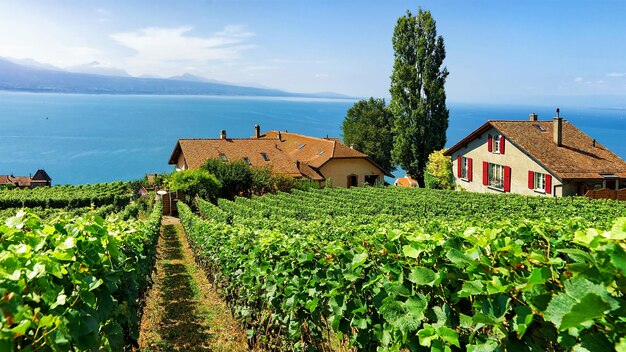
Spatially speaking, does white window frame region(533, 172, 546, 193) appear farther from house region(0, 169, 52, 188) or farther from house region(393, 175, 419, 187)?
house region(0, 169, 52, 188)

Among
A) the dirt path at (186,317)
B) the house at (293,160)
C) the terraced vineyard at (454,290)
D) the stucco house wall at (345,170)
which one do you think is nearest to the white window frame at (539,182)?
the house at (293,160)

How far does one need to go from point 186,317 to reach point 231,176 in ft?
87.0

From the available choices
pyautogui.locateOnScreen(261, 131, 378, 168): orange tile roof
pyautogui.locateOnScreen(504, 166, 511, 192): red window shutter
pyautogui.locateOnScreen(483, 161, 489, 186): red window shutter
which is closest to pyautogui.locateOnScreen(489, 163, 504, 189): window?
pyautogui.locateOnScreen(483, 161, 489, 186): red window shutter

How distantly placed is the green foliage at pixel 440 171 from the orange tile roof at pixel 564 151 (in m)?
4.93

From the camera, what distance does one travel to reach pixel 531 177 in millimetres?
29656

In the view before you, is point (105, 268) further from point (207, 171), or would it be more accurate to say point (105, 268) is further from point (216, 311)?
point (207, 171)

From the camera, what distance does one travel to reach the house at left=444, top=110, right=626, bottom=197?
2802cm

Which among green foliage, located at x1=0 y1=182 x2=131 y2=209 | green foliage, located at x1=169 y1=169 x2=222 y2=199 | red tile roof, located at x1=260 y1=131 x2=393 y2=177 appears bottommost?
green foliage, located at x1=0 y1=182 x2=131 y2=209

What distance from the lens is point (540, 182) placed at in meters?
29.3

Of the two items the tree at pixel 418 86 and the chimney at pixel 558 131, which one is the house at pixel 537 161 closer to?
the chimney at pixel 558 131

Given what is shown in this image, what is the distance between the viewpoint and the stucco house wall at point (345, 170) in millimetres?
44281

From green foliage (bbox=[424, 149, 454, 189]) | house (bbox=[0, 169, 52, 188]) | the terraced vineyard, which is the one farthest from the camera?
house (bbox=[0, 169, 52, 188])

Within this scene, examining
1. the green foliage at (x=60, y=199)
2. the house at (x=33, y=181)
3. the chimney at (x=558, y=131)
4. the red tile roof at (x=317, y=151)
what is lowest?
the house at (x=33, y=181)

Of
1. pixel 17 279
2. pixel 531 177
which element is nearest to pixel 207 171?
pixel 531 177
